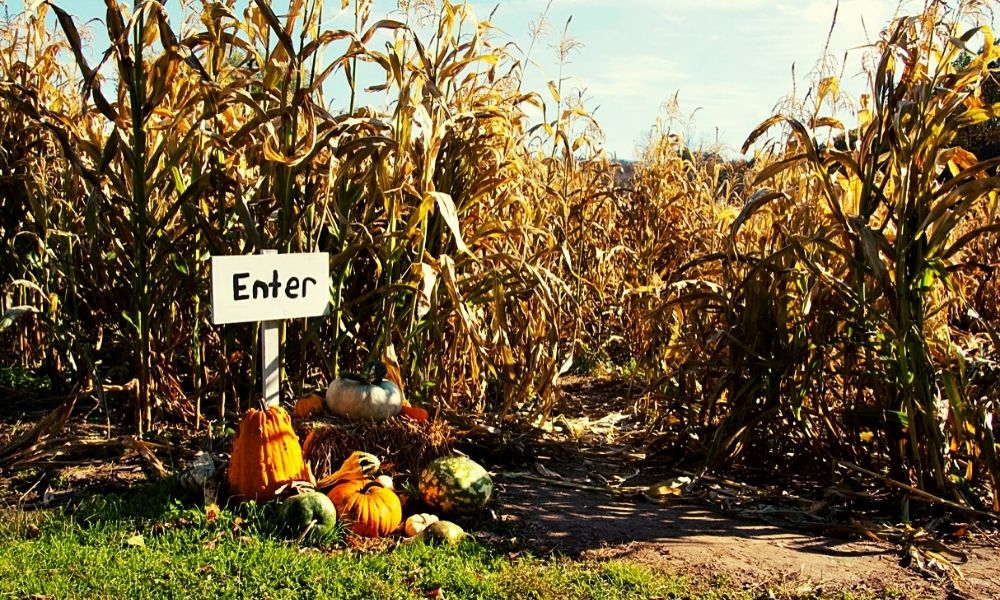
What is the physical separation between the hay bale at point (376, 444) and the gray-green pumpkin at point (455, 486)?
229mm

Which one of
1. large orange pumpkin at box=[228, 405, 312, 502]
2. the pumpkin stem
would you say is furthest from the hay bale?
large orange pumpkin at box=[228, 405, 312, 502]

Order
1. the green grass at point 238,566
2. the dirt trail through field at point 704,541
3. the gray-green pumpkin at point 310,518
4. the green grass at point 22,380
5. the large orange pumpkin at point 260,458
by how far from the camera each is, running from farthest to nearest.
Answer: the green grass at point 22,380 → the large orange pumpkin at point 260,458 → the gray-green pumpkin at point 310,518 → the dirt trail through field at point 704,541 → the green grass at point 238,566

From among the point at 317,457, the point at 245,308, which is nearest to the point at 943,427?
the point at 317,457

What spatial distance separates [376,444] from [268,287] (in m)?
0.79

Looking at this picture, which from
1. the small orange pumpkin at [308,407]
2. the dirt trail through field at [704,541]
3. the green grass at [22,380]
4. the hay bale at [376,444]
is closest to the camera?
the dirt trail through field at [704,541]

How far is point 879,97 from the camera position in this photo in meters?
3.46

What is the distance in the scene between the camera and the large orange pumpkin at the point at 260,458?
3373mm

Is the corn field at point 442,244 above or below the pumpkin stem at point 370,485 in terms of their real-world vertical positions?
above

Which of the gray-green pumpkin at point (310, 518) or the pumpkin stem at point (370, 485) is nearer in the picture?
the gray-green pumpkin at point (310, 518)

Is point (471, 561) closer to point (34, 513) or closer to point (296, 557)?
point (296, 557)

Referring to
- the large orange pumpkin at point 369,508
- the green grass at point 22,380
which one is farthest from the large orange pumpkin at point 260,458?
the green grass at point 22,380

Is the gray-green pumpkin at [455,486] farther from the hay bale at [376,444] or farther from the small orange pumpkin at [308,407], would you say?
the small orange pumpkin at [308,407]

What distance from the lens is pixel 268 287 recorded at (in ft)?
11.7

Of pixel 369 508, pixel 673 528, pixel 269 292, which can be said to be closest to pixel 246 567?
pixel 369 508
